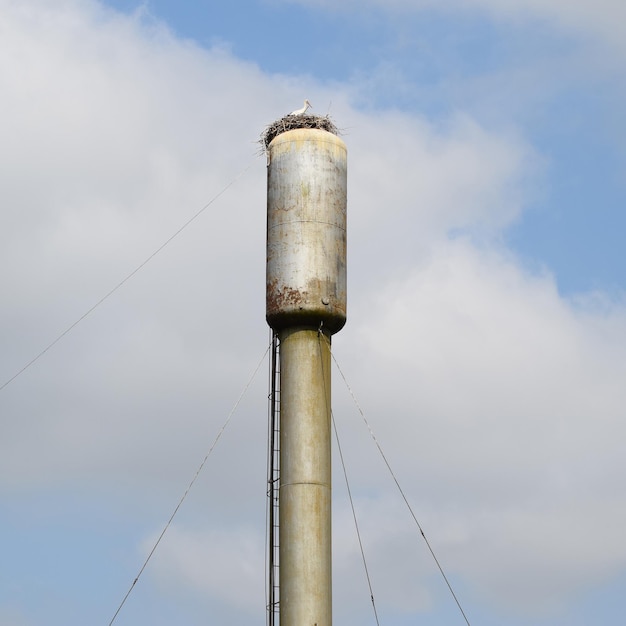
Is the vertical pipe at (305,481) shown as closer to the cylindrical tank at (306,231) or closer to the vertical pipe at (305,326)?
the vertical pipe at (305,326)

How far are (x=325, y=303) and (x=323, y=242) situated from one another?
5.98ft

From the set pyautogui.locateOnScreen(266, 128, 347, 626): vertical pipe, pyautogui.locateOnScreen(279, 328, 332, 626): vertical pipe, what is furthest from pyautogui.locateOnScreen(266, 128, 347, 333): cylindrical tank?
pyautogui.locateOnScreen(279, 328, 332, 626): vertical pipe

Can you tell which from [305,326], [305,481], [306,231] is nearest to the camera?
[305,481]

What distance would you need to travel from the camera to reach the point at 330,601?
42531 millimetres

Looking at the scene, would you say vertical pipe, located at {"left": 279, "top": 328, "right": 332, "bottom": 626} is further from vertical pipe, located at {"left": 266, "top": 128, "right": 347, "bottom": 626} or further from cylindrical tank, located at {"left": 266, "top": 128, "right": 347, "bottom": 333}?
cylindrical tank, located at {"left": 266, "top": 128, "right": 347, "bottom": 333}

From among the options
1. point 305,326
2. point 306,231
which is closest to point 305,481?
point 305,326

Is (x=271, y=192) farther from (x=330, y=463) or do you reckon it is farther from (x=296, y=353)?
(x=330, y=463)

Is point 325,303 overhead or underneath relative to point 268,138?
underneath

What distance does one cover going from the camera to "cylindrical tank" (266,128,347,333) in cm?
4447

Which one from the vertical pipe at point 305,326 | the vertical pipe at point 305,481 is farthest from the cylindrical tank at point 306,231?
the vertical pipe at point 305,481

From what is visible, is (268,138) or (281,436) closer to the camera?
(281,436)

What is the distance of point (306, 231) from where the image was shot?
1764 inches

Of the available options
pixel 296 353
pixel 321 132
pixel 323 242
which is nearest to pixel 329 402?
pixel 296 353

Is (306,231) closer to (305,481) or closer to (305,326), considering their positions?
(305,326)
